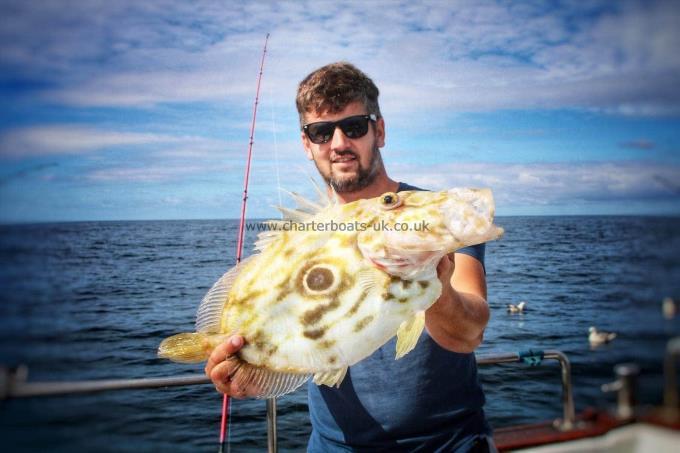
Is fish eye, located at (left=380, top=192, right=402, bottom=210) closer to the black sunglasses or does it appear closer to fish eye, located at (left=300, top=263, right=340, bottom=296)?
fish eye, located at (left=300, top=263, right=340, bottom=296)

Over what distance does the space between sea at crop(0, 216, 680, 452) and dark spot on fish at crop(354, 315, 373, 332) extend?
97 cm

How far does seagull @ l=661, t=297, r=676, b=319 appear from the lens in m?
3.10

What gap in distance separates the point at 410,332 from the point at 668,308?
201 centimetres

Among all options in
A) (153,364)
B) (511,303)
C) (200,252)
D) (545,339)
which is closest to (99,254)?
(200,252)

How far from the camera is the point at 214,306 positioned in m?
2.68

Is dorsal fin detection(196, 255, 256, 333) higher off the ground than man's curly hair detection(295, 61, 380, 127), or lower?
lower

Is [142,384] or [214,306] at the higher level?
[214,306]

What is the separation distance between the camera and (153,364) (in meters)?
13.4

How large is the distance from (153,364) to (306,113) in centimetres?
1207

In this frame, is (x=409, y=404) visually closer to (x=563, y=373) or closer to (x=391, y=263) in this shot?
(x=391, y=263)

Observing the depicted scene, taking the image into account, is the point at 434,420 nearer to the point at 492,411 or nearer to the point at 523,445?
the point at 523,445

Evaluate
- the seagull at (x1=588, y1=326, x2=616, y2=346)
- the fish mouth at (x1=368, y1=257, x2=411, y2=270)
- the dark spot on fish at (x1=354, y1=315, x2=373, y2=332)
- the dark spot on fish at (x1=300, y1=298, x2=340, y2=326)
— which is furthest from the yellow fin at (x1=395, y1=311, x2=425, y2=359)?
the seagull at (x1=588, y1=326, x2=616, y2=346)

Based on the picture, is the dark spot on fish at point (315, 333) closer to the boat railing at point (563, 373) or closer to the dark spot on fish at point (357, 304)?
the dark spot on fish at point (357, 304)

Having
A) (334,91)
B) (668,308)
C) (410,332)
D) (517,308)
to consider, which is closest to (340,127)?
(334,91)
